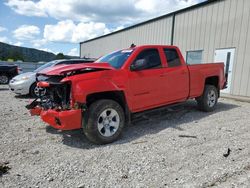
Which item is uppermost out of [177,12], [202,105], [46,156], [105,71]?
[177,12]

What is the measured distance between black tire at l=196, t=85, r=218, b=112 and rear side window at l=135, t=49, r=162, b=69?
2.20 m

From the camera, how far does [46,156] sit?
12.5 feet

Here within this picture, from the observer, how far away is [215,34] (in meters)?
11.4

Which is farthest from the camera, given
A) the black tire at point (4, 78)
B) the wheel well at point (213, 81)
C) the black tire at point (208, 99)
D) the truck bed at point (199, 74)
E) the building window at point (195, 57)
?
the black tire at point (4, 78)

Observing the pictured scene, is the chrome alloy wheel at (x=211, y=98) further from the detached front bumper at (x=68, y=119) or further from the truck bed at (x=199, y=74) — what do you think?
the detached front bumper at (x=68, y=119)

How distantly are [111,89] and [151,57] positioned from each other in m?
1.49

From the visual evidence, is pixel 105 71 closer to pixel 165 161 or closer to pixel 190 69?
pixel 165 161

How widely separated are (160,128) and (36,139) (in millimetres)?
2699

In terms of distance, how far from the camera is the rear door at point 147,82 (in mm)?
4793

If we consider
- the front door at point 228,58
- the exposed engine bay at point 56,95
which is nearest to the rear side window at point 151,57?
the exposed engine bay at point 56,95

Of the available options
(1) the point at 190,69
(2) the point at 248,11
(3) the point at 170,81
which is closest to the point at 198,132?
(3) the point at 170,81

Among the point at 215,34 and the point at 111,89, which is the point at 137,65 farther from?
the point at 215,34

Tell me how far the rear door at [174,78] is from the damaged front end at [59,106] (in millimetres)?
2346

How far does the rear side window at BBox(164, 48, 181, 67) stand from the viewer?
223 inches
